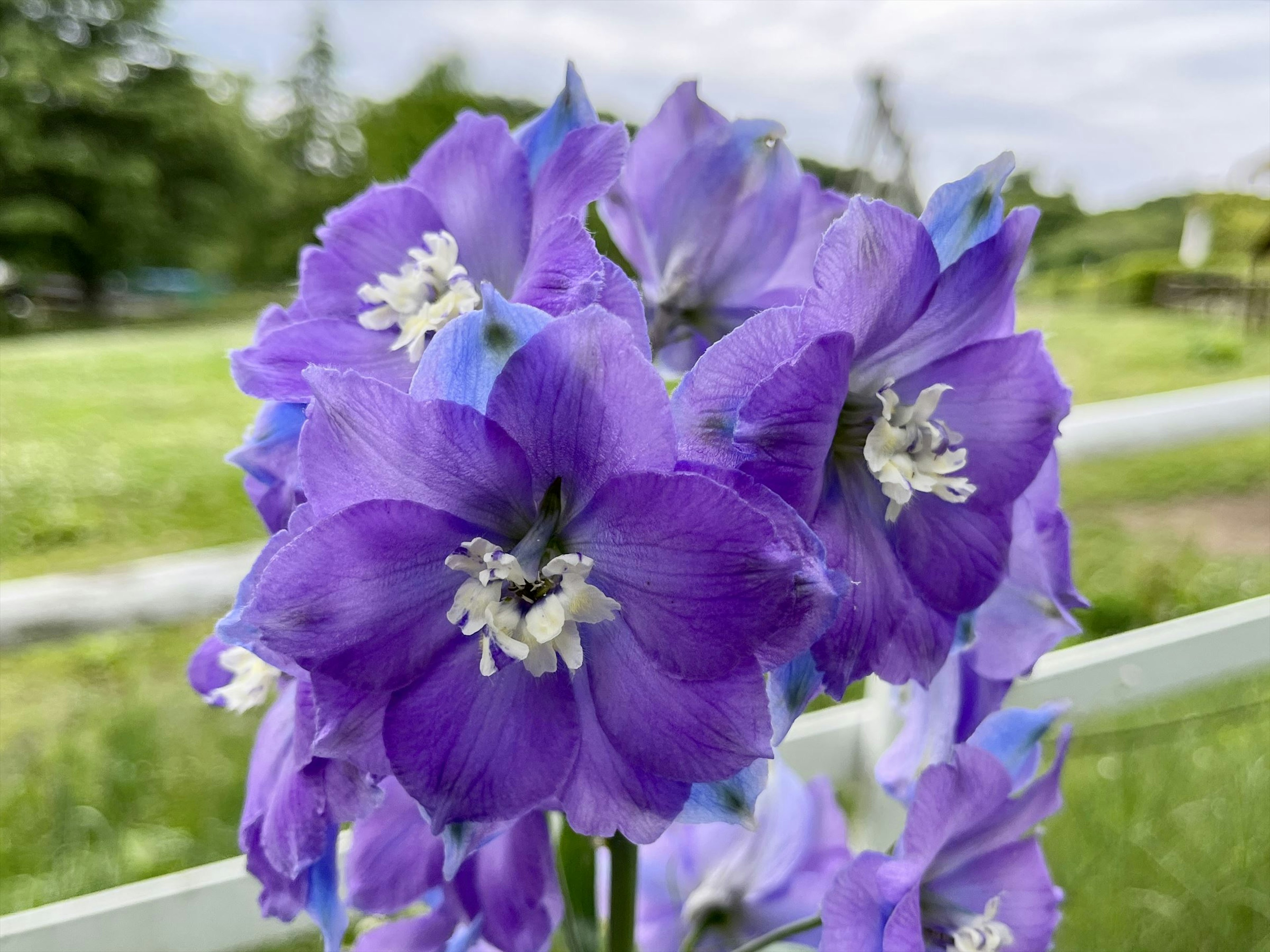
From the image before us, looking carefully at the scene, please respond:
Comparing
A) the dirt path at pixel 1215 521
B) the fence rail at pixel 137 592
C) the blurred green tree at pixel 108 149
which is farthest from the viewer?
the dirt path at pixel 1215 521

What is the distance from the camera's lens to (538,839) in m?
0.35

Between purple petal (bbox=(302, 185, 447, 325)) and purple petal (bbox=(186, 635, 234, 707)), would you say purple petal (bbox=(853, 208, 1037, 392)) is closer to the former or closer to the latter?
purple petal (bbox=(302, 185, 447, 325))

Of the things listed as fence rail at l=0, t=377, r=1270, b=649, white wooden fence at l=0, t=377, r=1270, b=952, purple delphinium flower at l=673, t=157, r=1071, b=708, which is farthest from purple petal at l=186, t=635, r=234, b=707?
white wooden fence at l=0, t=377, r=1270, b=952

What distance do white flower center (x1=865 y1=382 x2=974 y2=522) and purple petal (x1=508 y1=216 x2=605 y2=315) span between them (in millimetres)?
88

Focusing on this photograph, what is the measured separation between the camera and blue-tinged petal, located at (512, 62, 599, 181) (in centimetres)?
30

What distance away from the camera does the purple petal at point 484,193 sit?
296mm

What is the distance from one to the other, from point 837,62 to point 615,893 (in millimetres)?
1105

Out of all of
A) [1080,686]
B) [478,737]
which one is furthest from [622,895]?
[1080,686]

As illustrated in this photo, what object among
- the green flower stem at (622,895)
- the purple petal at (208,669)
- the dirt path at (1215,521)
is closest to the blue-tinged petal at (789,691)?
the green flower stem at (622,895)

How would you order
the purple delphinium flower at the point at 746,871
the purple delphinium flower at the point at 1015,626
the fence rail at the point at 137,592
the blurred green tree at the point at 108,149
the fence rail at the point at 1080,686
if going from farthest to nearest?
1. the fence rail at the point at 1080,686
2. the blurred green tree at the point at 108,149
3. the fence rail at the point at 137,592
4. the purple delphinium flower at the point at 746,871
5. the purple delphinium flower at the point at 1015,626

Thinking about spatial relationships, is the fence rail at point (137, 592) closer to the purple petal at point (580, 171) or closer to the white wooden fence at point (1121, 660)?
the white wooden fence at point (1121, 660)

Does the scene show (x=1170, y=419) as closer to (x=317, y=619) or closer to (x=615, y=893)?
(x=615, y=893)

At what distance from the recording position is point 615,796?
0.24m

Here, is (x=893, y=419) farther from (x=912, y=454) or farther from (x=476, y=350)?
(x=476, y=350)
